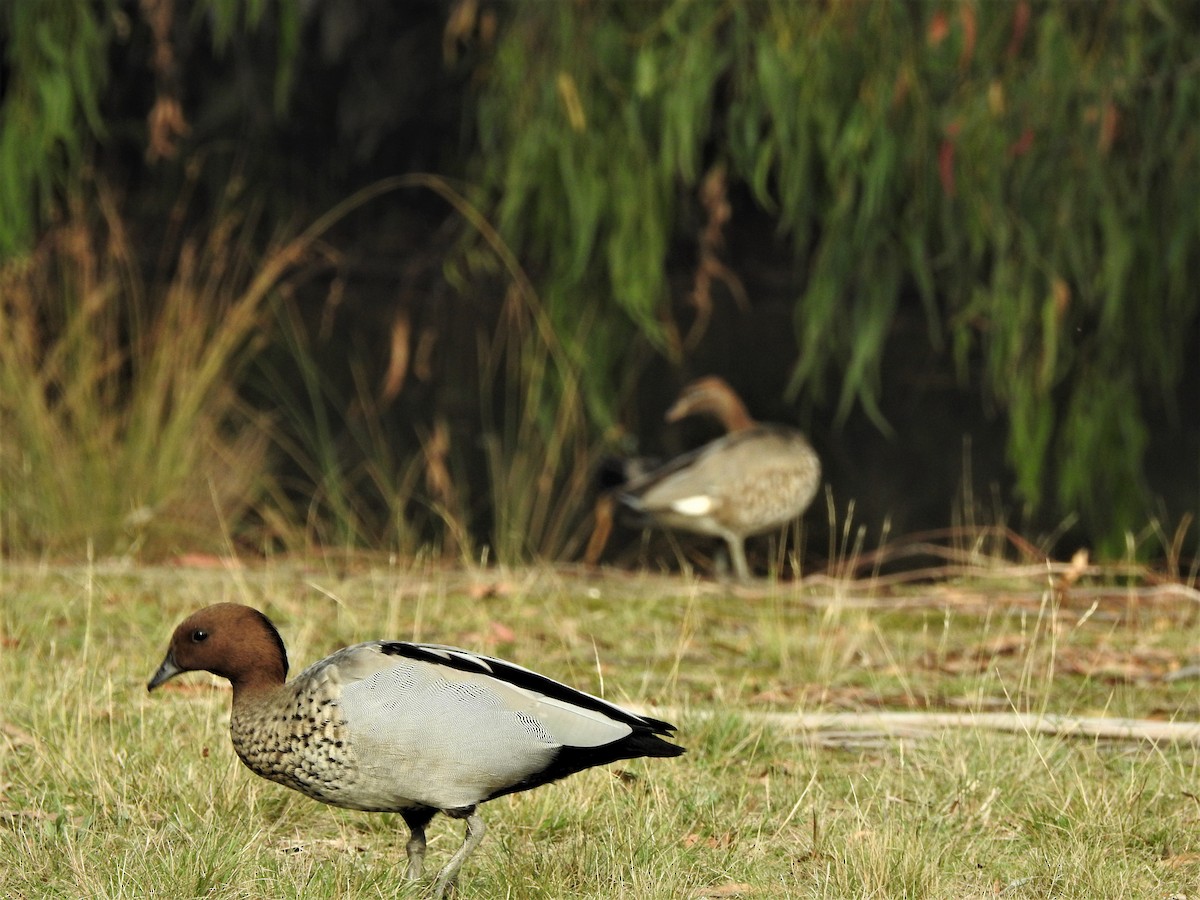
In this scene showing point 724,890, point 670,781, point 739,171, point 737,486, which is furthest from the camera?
point 737,486

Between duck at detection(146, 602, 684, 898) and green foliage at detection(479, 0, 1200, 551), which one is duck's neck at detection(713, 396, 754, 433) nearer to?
green foliage at detection(479, 0, 1200, 551)

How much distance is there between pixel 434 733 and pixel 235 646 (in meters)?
0.46

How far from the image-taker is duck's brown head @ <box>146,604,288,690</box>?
3.25m

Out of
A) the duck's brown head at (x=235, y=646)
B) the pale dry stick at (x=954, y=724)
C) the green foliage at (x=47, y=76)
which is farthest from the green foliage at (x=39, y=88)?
the duck's brown head at (x=235, y=646)

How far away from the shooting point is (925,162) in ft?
20.0

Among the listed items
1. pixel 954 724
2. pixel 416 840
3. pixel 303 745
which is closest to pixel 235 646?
pixel 303 745

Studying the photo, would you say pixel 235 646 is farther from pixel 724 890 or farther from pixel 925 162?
pixel 925 162

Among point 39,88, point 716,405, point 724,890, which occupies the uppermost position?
point 39,88

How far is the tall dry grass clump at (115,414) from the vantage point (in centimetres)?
671

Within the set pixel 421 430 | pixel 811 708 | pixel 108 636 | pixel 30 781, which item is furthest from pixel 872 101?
pixel 421 430

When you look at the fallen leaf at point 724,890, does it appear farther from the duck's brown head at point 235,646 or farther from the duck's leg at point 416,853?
the duck's brown head at point 235,646

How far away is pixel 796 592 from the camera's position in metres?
5.70

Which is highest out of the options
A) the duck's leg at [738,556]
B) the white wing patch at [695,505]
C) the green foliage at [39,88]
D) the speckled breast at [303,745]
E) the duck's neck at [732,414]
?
the green foliage at [39,88]

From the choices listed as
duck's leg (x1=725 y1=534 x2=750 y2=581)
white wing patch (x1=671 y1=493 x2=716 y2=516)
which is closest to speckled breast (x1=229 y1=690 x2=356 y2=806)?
white wing patch (x1=671 y1=493 x2=716 y2=516)
